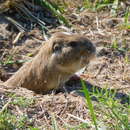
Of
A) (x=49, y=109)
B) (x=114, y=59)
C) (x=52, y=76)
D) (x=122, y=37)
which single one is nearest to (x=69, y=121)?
(x=49, y=109)

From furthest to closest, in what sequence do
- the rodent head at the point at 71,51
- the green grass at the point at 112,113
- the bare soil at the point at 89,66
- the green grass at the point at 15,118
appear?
1. the rodent head at the point at 71,51
2. the bare soil at the point at 89,66
3. the green grass at the point at 15,118
4. the green grass at the point at 112,113

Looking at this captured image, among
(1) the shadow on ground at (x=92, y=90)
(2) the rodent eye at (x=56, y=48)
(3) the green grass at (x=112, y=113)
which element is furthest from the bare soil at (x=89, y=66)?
(2) the rodent eye at (x=56, y=48)

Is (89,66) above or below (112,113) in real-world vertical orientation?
above

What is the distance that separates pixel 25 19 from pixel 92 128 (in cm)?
313

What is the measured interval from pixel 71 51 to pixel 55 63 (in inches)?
10.4

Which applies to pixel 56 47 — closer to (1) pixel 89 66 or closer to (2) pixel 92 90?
(2) pixel 92 90

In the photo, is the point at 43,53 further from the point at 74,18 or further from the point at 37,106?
the point at 74,18

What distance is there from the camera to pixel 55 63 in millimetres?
5184

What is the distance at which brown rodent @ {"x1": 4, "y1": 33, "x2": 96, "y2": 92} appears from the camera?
16.5 ft

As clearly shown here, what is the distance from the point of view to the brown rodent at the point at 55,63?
5027 mm

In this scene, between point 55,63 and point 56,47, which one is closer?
point 56,47

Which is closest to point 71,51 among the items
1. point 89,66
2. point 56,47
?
point 56,47

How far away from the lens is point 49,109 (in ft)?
14.1

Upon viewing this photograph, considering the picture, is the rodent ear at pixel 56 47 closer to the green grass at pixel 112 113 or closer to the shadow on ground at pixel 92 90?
the shadow on ground at pixel 92 90
